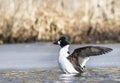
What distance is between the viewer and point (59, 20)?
125 ft

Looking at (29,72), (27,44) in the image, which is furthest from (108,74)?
(27,44)

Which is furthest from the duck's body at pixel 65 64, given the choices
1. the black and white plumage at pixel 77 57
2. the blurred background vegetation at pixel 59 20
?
the blurred background vegetation at pixel 59 20

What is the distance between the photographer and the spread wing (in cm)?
2158

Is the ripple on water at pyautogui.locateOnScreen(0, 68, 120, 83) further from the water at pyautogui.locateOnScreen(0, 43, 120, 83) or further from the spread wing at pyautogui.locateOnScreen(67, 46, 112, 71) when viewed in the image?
the spread wing at pyautogui.locateOnScreen(67, 46, 112, 71)

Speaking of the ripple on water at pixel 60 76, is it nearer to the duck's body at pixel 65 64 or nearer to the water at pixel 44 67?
the water at pixel 44 67

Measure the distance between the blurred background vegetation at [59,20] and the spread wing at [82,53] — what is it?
15.5m

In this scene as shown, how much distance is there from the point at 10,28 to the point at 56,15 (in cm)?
279

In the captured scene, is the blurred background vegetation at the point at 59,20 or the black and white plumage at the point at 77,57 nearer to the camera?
the black and white plumage at the point at 77,57

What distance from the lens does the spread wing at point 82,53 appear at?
2158 cm

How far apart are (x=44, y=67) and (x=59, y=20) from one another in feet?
47.9

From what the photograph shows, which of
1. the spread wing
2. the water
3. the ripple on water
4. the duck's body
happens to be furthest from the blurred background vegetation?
the duck's body

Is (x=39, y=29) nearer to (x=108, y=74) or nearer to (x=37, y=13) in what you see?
(x=37, y=13)

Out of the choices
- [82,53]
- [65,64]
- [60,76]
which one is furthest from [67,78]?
[82,53]

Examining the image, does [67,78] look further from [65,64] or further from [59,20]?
[59,20]
